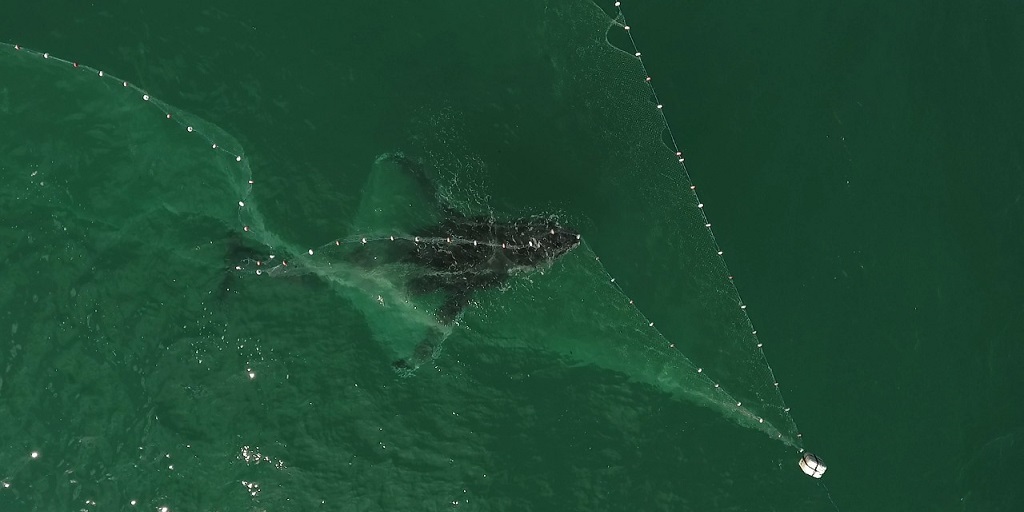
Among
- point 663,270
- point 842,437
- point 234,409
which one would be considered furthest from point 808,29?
point 234,409

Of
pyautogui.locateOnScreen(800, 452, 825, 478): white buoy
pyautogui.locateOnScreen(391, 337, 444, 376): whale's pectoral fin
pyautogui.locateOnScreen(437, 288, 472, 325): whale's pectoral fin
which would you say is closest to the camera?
pyautogui.locateOnScreen(391, 337, 444, 376): whale's pectoral fin

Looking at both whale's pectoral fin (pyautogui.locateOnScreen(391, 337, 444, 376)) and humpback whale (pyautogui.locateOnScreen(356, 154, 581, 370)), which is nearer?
whale's pectoral fin (pyautogui.locateOnScreen(391, 337, 444, 376))

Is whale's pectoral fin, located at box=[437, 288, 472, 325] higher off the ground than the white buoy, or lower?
higher

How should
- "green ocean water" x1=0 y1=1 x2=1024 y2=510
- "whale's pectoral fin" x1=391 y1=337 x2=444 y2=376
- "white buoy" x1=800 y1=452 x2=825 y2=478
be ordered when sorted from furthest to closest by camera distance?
"white buoy" x1=800 y1=452 x2=825 y2=478 → "whale's pectoral fin" x1=391 y1=337 x2=444 y2=376 → "green ocean water" x1=0 y1=1 x2=1024 y2=510

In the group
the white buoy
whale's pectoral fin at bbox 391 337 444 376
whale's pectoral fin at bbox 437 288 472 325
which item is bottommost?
the white buoy

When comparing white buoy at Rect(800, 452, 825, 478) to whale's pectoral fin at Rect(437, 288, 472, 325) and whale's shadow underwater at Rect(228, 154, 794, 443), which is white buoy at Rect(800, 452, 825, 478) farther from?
whale's pectoral fin at Rect(437, 288, 472, 325)

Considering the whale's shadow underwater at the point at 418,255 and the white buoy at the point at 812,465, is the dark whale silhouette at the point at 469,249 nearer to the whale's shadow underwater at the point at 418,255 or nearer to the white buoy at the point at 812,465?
the whale's shadow underwater at the point at 418,255

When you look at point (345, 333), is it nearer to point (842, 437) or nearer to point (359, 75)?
point (359, 75)

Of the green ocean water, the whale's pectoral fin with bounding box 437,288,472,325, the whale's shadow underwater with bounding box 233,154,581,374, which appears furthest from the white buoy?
the whale's pectoral fin with bounding box 437,288,472,325
